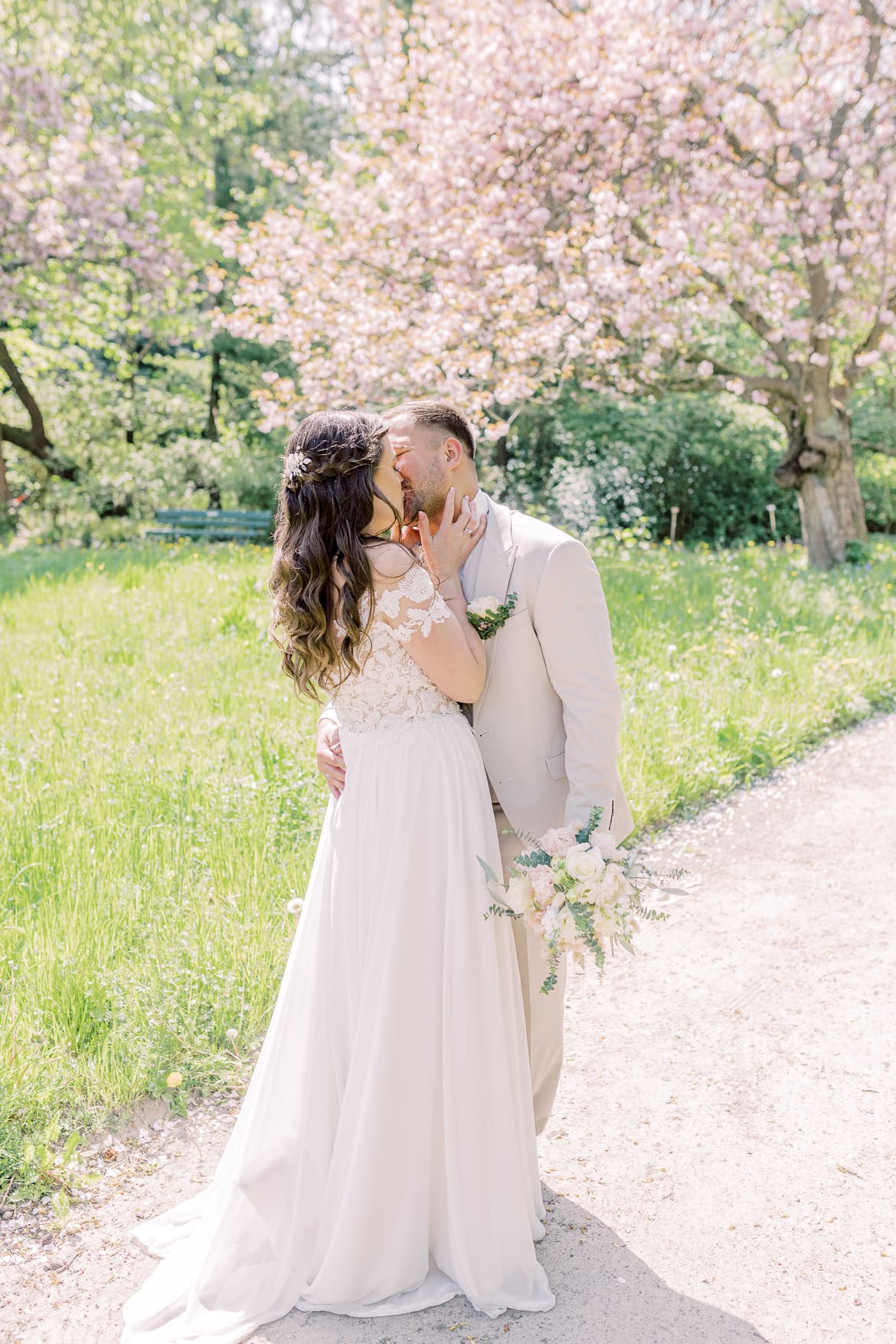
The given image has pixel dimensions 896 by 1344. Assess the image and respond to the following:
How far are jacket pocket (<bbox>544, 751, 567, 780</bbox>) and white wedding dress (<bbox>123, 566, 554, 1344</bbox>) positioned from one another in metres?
0.21

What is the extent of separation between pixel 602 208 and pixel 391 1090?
9.82 metres

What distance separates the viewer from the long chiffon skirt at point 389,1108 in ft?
8.46

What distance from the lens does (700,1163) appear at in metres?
3.11

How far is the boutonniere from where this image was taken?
8.69 ft

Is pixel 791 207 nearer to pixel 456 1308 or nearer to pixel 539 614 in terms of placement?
pixel 539 614

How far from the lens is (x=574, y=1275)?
8.83ft

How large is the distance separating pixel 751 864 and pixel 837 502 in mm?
9035

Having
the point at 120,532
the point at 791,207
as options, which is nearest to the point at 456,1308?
the point at 791,207

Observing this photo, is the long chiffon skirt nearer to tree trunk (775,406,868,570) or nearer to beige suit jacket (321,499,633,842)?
beige suit jacket (321,499,633,842)

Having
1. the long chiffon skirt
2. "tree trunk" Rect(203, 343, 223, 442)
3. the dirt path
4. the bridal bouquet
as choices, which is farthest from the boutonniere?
"tree trunk" Rect(203, 343, 223, 442)

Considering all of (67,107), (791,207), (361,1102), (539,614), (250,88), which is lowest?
(361,1102)

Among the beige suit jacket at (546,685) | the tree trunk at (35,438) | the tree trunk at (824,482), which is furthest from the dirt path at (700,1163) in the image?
the tree trunk at (35,438)

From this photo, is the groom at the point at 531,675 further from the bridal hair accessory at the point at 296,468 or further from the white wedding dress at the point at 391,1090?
the bridal hair accessory at the point at 296,468

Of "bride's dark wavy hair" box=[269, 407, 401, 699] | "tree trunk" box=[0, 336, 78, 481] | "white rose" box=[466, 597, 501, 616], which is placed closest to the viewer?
"bride's dark wavy hair" box=[269, 407, 401, 699]
